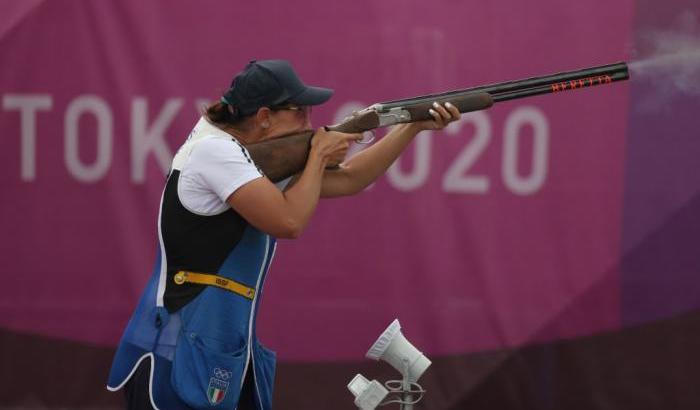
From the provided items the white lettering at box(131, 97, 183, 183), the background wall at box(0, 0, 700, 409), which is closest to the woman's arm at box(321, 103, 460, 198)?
the background wall at box(0, 0, 700, 409)

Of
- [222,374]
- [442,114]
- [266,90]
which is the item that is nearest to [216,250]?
[222,374]

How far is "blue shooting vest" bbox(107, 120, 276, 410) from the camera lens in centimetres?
296

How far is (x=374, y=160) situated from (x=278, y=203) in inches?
28.6

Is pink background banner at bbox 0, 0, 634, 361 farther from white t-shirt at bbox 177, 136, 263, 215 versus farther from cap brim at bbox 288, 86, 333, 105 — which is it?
white t-shirt at bbox 177, 136, 263, 215

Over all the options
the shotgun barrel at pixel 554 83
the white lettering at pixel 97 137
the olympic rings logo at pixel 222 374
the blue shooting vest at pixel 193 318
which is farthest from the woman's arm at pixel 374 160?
the white lettering at pixel 97 137

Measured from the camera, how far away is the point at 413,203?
4695 millimetres

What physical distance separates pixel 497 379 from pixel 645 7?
1.65 m

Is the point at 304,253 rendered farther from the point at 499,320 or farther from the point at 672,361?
the point at 672,361

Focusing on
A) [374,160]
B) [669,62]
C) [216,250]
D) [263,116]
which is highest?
[669,62]

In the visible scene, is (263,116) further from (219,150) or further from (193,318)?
(193,318)

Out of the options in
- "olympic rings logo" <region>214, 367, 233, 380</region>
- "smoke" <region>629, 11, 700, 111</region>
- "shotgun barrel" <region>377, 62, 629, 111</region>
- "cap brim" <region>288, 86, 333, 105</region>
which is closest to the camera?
"olympic rings logo" <region>214, 367, 233, 380</region>

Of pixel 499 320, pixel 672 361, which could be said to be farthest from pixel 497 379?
pixel 672 361

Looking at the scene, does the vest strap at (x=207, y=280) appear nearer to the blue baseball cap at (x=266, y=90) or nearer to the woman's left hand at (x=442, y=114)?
the blue baseball cap at (x=266, y=90)

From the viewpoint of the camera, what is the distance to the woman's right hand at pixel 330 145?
3141 millimetres
